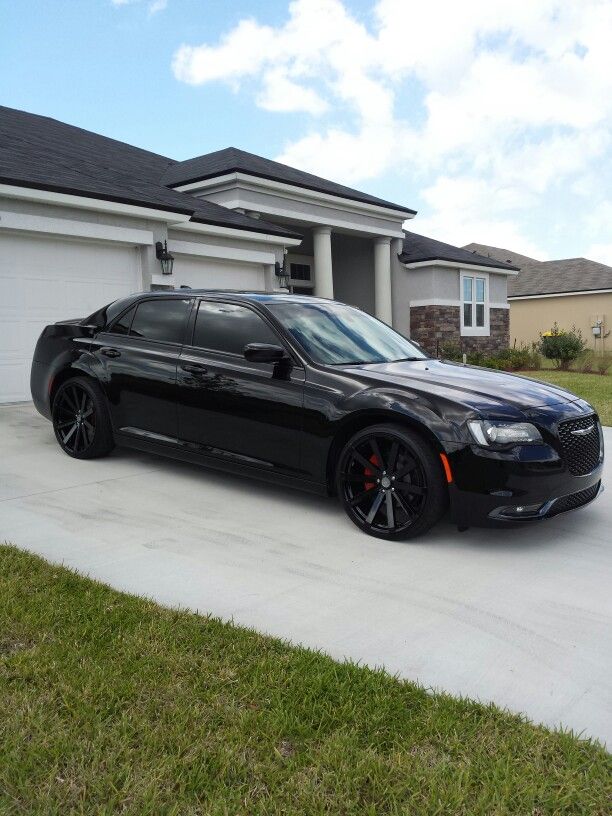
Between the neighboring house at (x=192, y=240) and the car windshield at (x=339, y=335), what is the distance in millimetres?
5595

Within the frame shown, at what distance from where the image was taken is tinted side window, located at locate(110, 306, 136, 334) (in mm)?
6285

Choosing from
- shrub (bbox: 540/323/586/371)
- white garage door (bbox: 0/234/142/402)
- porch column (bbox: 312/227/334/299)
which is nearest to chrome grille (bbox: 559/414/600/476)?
white garage door (bbox: 0/234/142/402)

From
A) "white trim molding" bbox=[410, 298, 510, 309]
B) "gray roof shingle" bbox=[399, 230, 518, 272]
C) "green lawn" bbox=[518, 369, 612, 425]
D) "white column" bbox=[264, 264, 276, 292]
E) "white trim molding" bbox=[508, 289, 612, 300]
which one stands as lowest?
"green lawn" bbox=[518, 369, 612, 425]

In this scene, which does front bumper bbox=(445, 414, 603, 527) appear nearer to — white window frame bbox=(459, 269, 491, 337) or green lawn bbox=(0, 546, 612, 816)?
green lawn bbox=(0, 546, 612, 816)

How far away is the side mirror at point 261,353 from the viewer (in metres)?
4.89

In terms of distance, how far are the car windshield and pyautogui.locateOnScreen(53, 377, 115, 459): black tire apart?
1.90 m

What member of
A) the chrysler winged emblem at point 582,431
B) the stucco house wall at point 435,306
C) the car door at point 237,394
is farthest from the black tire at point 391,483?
the stucco house wall at point 435,306

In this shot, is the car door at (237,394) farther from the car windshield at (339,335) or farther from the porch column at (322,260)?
the porch column at (322,260)

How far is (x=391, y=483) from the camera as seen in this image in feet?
14.7

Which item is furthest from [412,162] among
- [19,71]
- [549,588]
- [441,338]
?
[549,588]

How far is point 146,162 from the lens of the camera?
17.3 m

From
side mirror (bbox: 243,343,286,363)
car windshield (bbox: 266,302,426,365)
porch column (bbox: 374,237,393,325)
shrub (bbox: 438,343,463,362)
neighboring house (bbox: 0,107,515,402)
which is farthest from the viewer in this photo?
porch column (bbox: 374,237,393,325)

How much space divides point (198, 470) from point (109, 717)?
3862 millimetres

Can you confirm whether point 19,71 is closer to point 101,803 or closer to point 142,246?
point 142,246
